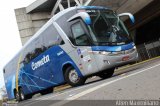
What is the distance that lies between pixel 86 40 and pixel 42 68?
13.5 ft

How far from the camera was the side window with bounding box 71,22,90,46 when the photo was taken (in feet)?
44.3

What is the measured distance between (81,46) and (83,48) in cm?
14

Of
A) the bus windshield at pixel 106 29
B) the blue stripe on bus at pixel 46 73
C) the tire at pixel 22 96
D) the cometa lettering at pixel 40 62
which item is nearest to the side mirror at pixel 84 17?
the bus windshield at pixel 106 29

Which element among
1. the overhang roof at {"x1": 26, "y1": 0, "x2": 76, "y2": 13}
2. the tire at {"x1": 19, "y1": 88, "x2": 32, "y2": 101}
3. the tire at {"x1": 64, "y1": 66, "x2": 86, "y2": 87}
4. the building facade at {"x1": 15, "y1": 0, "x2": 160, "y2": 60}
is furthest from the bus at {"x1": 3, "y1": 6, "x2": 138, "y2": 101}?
the overhang roof at {"x1": 26, "y1": 0, "x2": 76, "y2": 13}

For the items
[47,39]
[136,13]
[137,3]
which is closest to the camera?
[47,39]

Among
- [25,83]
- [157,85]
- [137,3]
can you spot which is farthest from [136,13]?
[157,85]

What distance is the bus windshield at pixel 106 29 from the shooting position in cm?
1345

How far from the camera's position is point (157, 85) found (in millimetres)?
7152

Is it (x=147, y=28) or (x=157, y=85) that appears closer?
(x=157, y=85)

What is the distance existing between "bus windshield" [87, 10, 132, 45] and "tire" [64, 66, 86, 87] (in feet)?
5.50

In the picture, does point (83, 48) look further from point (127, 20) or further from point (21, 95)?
point (127, 20)

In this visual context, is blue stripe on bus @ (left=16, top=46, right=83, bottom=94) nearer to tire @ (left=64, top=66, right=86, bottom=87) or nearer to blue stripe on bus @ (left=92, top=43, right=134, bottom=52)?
tire @ (left=64, top=66, right=86, bottom=87)

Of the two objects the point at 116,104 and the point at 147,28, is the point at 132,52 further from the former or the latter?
the point at 147,28

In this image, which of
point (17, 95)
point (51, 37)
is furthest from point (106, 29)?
point (17, 95)
